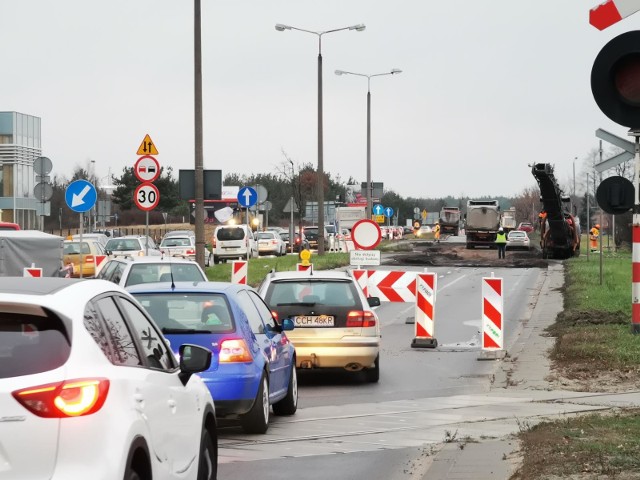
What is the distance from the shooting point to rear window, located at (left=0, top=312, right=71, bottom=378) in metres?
5.29

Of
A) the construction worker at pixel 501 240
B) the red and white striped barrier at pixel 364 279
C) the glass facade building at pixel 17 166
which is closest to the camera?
the red and white striped barrier at pixel 364 279

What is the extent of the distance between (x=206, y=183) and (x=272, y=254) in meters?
42.5

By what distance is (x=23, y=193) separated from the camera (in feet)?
316

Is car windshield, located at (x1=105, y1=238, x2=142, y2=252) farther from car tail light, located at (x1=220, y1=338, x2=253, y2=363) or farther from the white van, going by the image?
car tail light, located at (x1=220, y1=338, x2=253, y2=363)

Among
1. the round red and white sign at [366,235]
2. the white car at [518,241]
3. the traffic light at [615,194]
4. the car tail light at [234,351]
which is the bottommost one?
the white car at [518,241]

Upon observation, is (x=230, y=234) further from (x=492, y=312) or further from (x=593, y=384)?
(x=593, y=384)

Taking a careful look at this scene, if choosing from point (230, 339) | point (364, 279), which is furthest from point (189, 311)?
point (364, 279)

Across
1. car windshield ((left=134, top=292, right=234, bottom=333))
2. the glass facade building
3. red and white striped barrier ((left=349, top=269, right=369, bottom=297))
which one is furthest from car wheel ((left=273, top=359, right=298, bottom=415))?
the glass facade building

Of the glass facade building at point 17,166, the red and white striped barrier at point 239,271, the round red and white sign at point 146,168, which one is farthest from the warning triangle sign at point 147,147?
the glass facade building at point 17,166

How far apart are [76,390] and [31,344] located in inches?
11.4

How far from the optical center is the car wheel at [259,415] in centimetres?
1185

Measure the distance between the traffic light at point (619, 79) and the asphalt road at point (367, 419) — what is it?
11.4ft

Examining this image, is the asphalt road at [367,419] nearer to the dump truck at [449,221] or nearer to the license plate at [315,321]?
the license plate at [315,321]

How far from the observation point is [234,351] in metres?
12.0
